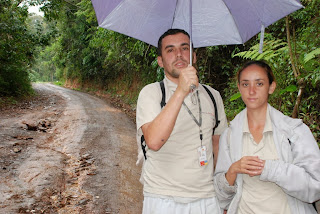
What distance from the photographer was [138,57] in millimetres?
16422

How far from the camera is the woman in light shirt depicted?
1.77 meters

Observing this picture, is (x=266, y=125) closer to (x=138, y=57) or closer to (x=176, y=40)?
(x=176, y=40)

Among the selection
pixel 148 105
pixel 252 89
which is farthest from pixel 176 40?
pixel 252 89

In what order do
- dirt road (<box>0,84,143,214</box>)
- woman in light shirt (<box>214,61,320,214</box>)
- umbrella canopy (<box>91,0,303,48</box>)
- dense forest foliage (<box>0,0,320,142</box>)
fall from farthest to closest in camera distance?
dense forest foliage (<box>0,0,320,142</box>) < dirt road (<box>0,84,143,214</box>) < umbrella canopy (<box>91,0,303,48</box>) < woman in light shirt (<box>214,61,320,214</box>)

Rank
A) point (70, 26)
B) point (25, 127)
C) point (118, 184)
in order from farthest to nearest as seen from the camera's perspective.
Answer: point (70, 26) → point (25, 127) → point (118, 184)

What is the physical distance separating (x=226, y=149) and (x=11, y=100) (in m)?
15.2

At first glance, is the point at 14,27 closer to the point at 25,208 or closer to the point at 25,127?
the point at 25,127

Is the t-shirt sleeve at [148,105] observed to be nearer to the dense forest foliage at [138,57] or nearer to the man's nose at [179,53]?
the man's nose at [179,53]

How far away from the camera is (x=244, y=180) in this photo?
204 cm

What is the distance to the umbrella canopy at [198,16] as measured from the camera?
2.30 m

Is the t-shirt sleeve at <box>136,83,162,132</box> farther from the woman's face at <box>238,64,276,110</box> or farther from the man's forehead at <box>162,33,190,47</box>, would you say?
the woman's face at <box>238,64,276,110</box>

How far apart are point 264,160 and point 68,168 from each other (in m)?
5.01

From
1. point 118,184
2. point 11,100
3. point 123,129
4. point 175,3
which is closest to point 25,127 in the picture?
point 123,129

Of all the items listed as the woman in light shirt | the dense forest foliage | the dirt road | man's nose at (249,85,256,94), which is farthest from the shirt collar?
the dirt road
